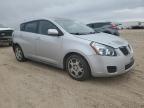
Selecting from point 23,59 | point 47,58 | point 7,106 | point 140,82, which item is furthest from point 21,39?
point 140,82

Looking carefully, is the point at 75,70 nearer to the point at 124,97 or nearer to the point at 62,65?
the point at 62,65

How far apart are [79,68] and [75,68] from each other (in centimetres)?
14

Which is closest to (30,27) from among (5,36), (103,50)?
(103,50)

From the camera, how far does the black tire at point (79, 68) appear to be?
5445 mm

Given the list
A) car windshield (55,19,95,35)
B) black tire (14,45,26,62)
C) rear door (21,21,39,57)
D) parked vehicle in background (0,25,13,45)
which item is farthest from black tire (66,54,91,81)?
parked vehicle in background (0,25,13,45)

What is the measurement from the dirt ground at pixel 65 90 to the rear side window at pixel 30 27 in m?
1.41

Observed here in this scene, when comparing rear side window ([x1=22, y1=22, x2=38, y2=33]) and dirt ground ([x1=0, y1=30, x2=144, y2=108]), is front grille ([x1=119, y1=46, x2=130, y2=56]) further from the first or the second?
rear side window ([x1=22, y1=22, x2=38, y2=33])

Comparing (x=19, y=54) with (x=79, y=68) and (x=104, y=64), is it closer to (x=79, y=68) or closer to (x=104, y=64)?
(x=79, y=68)

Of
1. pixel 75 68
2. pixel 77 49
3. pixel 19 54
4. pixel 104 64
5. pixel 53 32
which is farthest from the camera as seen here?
pixel 19 54

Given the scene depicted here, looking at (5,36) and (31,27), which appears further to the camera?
(5,36)

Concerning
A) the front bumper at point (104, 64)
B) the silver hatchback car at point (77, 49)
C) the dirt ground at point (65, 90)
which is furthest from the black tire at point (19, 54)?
the front bumper at point (104, 64)

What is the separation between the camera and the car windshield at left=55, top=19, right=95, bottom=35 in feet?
20.4

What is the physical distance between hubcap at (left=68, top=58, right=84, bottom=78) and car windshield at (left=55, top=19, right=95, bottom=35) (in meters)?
0.85

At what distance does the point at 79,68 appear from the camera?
18.4 feet
